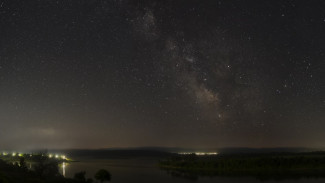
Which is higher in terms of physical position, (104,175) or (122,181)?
(104,175)

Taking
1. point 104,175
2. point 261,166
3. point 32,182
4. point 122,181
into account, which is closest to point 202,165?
point 261,166

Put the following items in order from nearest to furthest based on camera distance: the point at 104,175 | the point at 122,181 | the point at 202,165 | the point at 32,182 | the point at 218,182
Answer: the point at 32,182
the point at 104,175
the point at 122,181
the point at 218,182
the point at 202,165

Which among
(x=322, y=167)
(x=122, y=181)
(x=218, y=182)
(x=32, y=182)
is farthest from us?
(x=322, y=167)

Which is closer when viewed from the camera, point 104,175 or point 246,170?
point 104,175

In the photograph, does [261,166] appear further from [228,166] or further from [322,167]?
[322,167]

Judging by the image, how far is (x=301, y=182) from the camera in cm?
9069

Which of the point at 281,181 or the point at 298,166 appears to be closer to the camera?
the point at 281,181

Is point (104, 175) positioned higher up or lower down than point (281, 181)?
higher up

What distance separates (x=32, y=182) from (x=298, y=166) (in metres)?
112

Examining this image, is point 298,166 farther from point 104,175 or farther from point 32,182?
point 32,182

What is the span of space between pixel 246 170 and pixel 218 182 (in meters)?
40.6

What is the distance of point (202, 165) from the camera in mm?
140000

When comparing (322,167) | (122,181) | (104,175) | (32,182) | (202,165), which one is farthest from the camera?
(202,165)

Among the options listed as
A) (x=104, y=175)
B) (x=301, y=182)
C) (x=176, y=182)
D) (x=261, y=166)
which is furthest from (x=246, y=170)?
(x=104, y=175)
